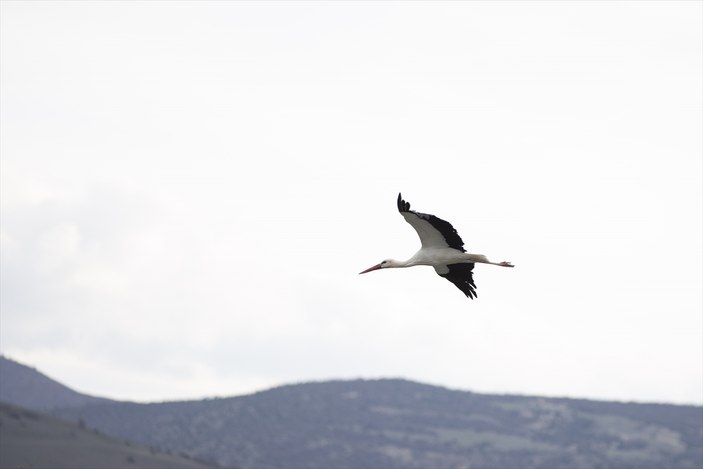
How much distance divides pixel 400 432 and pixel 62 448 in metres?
81.6

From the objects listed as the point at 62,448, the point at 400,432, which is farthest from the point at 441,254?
the point at 400,432

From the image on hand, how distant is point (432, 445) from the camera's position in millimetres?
171750

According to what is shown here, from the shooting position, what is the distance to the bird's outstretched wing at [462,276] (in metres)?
29.3

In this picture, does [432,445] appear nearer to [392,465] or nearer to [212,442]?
[392,465]

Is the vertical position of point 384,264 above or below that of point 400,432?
below

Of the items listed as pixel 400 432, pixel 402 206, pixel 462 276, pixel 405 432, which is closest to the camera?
pixel 402 206

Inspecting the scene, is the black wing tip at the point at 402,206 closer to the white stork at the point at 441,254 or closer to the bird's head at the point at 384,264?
the white stork at the point at 441,254

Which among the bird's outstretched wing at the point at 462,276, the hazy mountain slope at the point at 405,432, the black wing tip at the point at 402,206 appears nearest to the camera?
the black wing tip at the point at 402,206

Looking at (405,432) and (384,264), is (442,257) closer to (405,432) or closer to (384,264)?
(384,264)

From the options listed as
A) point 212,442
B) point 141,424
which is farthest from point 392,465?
point 141,424

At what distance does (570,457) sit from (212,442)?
4978 centimetres

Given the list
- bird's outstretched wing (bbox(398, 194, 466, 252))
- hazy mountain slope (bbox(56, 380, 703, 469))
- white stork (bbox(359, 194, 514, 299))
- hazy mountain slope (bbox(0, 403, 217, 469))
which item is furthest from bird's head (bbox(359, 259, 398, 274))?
hazy mountain slope (bbox(56, 380, 703, 469))

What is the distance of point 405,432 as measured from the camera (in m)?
182

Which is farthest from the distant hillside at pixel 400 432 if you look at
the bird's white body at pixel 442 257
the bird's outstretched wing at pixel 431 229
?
the bird's outstretched wing at pixel 431 229
